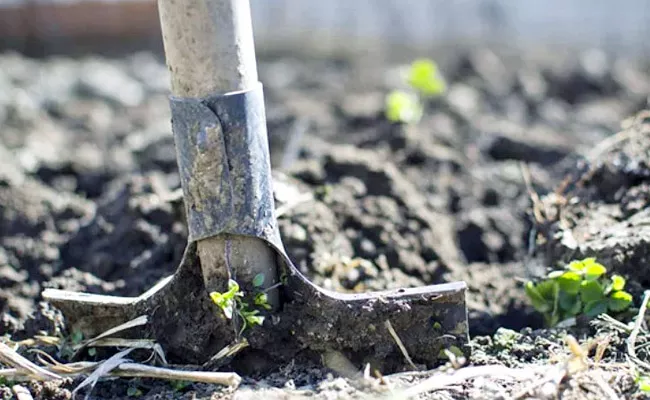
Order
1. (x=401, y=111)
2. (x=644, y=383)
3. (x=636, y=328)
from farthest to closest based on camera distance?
(x=401, y=111) < (x=636, y=328) < (x=644, y=383)

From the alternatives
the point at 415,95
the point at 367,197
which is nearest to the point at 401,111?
the point at 367,197

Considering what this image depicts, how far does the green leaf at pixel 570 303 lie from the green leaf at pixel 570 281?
2cm

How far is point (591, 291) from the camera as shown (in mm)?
2197

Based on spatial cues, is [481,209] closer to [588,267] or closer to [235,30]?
[588,267]

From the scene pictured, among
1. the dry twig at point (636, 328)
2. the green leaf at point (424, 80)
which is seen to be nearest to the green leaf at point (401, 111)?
the green leaf at point (424, 80)

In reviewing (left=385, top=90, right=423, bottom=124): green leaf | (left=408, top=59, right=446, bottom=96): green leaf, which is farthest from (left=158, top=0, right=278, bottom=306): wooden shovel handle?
(left=408, top=59, right=446, bottom=96): green leaf

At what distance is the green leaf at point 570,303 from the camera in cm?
224

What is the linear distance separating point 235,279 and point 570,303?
84 cm

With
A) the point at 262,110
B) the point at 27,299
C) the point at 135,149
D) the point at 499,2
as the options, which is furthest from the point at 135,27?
the point at 262,110

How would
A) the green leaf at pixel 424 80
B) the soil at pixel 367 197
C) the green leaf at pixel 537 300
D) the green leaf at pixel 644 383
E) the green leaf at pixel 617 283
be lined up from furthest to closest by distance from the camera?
the green leaf at pixel 424 80, the soil at pixel 367 197, the green leaf at pixel 537 300, the green leaf at pixel 617 283, the green leaf at pixel 644 383

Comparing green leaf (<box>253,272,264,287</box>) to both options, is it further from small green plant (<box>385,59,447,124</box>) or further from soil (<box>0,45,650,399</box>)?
small green plant (<box>385,59,447,124</box>)

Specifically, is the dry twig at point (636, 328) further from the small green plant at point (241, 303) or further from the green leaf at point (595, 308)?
the small green plant at point (241, 303)

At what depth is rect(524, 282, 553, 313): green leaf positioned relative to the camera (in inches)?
90.0

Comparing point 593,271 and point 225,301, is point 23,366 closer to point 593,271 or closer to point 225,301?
point 225,301
